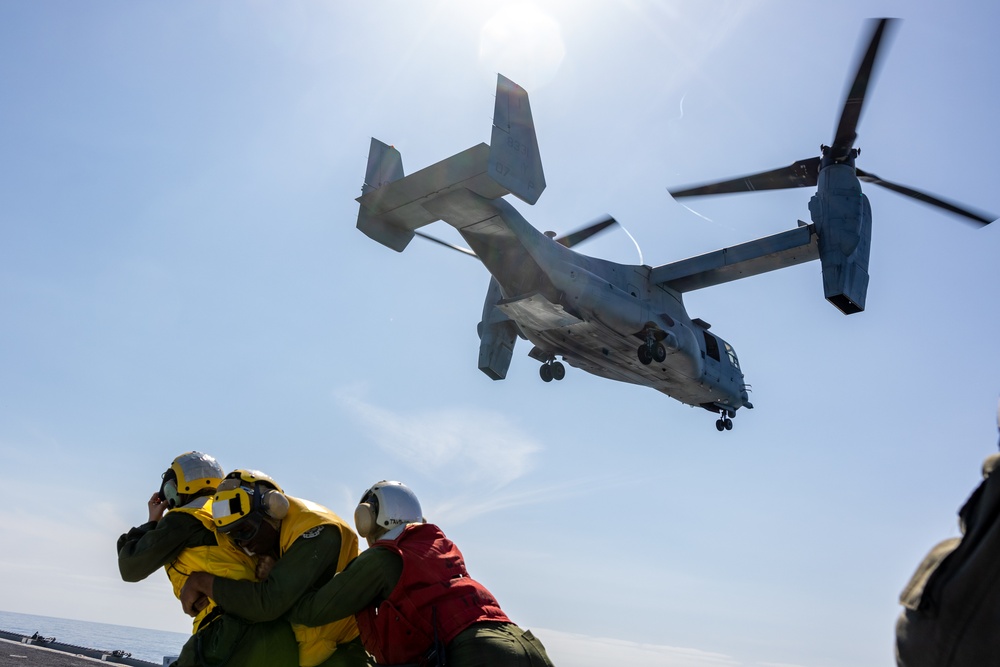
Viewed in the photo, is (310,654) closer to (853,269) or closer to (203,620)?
(203,620)

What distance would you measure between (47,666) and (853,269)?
2012cm

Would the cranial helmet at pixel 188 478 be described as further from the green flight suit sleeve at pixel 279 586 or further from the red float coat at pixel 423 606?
the red float coat at pixel 423 606

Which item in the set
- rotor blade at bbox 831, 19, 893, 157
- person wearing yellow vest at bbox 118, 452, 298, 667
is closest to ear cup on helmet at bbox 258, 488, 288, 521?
person wearing yellow vest at bbox 118, 452, 298, 667

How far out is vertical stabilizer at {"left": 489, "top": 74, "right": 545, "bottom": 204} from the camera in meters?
17.6

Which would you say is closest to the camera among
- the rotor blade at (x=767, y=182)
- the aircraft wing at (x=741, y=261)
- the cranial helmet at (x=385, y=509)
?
the cranial helmet at (x=385, y=509)

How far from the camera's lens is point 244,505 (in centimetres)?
452

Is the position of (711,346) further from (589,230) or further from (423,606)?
(423,606)

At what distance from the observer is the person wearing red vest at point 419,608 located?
162 inches

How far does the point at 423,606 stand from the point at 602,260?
65.2 feet

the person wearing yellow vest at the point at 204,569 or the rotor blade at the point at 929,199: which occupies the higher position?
the rotor blade at the point at 929,199

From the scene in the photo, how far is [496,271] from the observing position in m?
21.7

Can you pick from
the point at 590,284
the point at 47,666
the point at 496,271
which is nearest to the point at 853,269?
the point at 590,284

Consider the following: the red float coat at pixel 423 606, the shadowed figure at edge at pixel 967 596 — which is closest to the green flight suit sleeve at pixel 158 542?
the red float coat at pixel 423 606

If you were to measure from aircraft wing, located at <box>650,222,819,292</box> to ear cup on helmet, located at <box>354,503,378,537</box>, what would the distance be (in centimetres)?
2070
